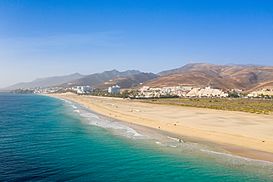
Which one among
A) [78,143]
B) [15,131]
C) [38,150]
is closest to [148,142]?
[78,143]

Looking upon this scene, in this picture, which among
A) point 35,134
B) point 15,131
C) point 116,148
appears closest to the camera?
point 116,148

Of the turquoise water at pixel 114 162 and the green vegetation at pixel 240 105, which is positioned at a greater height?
the green vegetation at pixel 240 105

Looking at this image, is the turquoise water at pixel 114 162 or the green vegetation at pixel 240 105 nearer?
the turquoise water at pixel 114 162

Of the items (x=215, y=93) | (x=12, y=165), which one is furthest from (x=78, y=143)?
(x=215, y=93)

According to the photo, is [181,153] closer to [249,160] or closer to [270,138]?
[249,160]

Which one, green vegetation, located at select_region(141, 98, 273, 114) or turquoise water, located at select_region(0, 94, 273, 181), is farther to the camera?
green vegetation, located at select_region(141, 98, 273, 114)

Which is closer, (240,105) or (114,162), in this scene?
(114,162)

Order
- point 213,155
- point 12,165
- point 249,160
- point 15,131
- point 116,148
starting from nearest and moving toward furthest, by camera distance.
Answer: point 12,165 → point 249,160 → point 213,155 → point 116,148 → point 15,131

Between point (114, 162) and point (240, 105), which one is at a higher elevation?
point (240, 105)

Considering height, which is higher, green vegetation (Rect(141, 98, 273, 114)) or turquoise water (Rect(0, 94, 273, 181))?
green vegetation (Rect(141, 98, 273, 114))

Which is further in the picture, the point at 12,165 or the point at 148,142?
the point at 148,142
